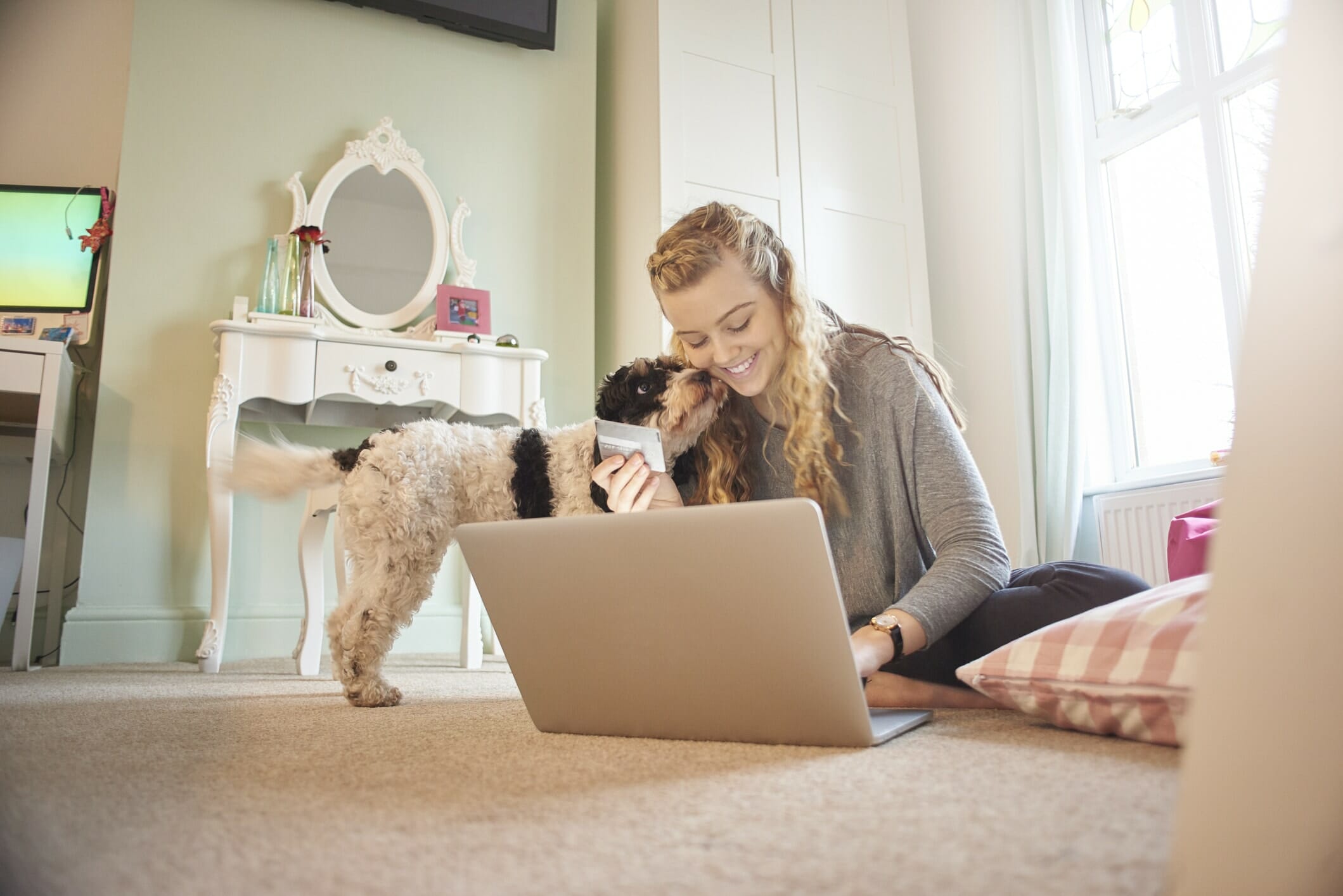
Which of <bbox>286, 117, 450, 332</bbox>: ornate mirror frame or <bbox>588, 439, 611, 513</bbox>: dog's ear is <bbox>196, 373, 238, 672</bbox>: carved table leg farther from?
<bbox>588, 439, 611, 513</bbox>: dog's ear

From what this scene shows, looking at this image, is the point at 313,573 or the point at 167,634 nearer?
the point at 313,573

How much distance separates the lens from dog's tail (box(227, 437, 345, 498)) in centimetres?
151

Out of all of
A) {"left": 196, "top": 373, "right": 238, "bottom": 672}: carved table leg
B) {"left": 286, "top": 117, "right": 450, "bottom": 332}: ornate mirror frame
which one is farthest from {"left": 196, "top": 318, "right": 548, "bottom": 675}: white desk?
{"left": 286, "top": 117, "right": 450, "bottom": 332}: ornate mirror frame

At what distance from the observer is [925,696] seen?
109 cm

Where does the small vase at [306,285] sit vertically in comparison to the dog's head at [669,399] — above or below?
above

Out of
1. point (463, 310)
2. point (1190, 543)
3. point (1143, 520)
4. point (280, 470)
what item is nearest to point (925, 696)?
point (1190, 543)

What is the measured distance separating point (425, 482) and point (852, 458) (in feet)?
2.39

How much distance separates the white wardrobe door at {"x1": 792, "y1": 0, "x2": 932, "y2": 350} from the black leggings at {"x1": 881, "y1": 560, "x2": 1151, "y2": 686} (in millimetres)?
2054

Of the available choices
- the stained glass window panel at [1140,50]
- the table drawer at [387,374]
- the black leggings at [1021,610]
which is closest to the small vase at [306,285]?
the table drawer at [387,374]

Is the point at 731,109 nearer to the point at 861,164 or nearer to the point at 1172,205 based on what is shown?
the point at 861,164

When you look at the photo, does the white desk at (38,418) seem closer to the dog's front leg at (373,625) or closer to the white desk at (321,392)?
the white desk at (321,392)

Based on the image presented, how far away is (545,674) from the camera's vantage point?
86 centimetres

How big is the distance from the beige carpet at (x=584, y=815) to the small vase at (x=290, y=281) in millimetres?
1774

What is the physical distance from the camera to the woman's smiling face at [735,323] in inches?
49.7
